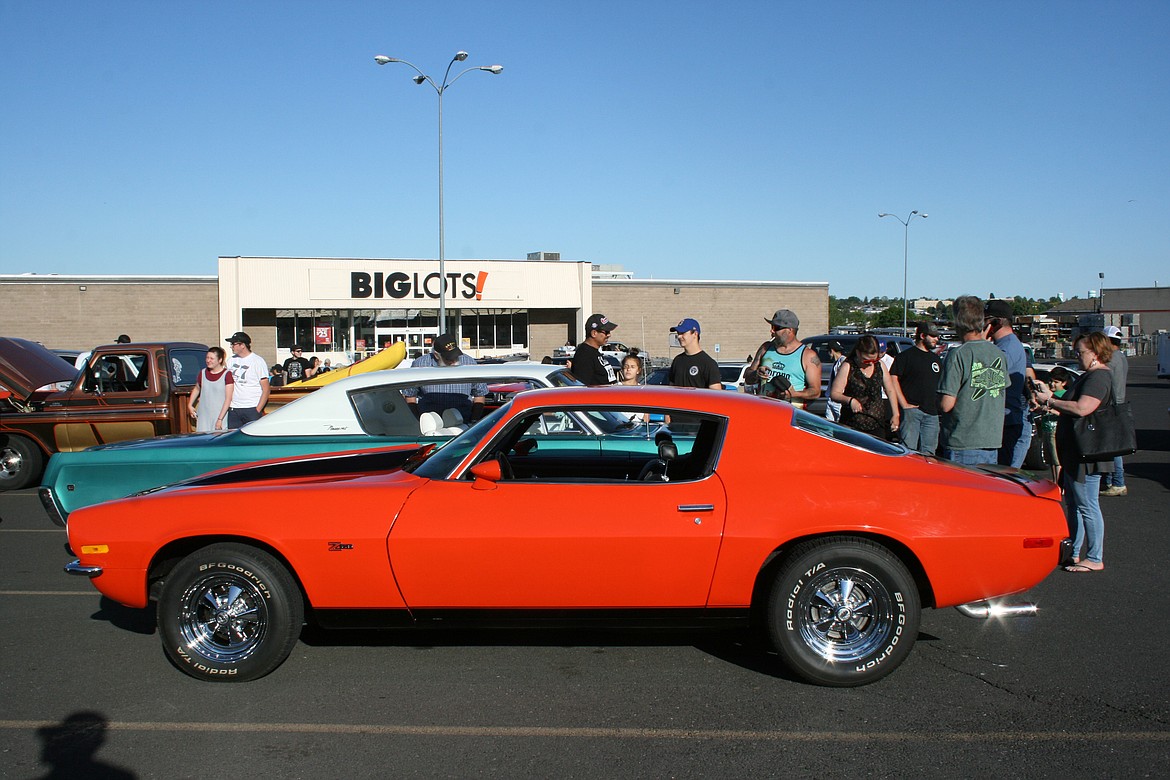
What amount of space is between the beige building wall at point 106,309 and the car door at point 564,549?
33850mm

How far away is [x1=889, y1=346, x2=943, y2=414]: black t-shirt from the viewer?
27.4 feet

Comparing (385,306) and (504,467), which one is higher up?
(385,306)

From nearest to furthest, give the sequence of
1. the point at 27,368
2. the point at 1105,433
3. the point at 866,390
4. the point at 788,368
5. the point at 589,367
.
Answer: the point at 1105,433 < the point at 866,390 < the point at 788,368 < the point at 589,367 < the point at 27,368

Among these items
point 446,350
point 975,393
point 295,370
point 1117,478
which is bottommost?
point 1117,478

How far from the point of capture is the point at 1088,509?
632cm

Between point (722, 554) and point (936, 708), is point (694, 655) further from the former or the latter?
point (936, 708)

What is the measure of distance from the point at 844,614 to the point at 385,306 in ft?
120

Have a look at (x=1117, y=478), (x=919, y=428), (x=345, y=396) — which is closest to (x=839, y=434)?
(x=345, y=396)

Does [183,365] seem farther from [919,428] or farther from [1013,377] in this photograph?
[1013,377]

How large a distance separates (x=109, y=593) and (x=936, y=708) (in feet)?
12.8

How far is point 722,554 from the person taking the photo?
430 cm

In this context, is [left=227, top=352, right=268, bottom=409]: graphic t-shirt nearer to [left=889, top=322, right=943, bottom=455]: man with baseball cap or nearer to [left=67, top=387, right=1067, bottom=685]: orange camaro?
[left=67, top=387, right=1067, bottom=685]: orange camaro

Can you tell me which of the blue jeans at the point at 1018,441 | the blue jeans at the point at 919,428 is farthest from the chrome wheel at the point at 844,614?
the blue jeans at the point at 1018,441

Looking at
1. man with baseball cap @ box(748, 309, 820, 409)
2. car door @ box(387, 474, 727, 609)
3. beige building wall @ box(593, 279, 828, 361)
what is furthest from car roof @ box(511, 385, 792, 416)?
beige building wall @ box(593, 279, 828, 361)
